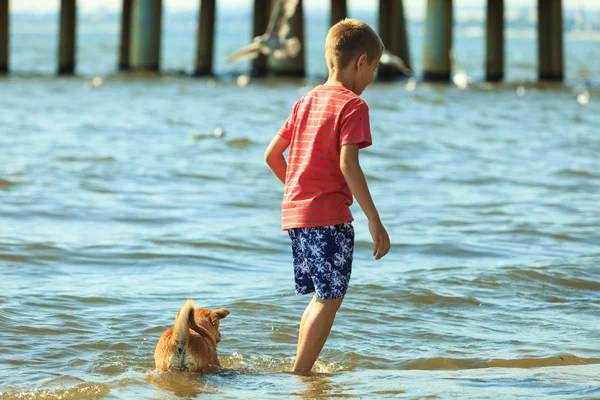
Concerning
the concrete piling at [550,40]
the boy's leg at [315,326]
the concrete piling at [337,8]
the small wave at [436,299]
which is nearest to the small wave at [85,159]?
the small wave at [436,299]

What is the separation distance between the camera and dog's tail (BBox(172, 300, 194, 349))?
3.90 m

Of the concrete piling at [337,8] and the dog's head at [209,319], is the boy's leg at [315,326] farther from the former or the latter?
the concrete piling at [337,8]

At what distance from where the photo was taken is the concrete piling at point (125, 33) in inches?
1598

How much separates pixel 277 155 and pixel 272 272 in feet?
8.71

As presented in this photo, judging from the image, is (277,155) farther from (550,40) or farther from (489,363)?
(550,40)

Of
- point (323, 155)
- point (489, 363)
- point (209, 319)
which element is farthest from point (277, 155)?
point (489, 363)

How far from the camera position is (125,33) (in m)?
41.0

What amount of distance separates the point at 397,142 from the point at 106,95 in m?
12.5

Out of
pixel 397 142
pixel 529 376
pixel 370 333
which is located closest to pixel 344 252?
pixel 529 376

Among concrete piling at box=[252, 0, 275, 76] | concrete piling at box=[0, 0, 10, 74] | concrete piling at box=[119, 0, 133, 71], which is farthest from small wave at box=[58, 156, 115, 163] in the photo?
concrete piling at box=[119, 0, 133, 71]

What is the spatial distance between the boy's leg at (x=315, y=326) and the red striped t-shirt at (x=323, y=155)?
1.19 feet

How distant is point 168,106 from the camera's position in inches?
909

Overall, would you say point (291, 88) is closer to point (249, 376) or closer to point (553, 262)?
point (553, 262)

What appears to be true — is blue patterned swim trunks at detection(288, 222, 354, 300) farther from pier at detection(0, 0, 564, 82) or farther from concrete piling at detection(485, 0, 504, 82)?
concrete piling at detection(485, 0, 504, 82)
